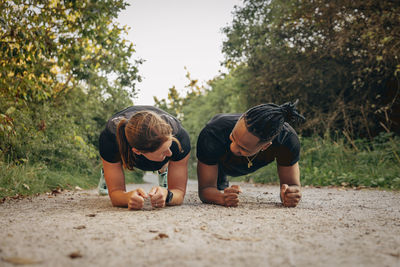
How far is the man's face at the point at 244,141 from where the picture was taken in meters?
2.68

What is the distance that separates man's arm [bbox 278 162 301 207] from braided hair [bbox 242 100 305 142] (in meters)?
0.57

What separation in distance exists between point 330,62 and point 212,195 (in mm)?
5929

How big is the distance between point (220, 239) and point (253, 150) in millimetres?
1181

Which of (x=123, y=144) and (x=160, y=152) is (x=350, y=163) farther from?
(x=123, y=144)

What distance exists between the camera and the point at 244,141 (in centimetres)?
271

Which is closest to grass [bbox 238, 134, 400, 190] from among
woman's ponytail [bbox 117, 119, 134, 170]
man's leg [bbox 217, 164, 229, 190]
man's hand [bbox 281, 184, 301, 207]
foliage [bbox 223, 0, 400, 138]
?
foliage [bbox 223, 0, 400, 138]

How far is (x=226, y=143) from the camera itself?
121 inches

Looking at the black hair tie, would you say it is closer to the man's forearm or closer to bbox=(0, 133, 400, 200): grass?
the man's forearm

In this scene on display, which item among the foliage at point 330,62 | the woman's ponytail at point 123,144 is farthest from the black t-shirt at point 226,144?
the foliage at point 330,62

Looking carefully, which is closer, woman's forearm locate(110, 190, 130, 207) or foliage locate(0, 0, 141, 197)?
woman's forearm locate(110, 190, 130, 207)

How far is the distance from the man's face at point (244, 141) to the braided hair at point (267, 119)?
1.6 inches

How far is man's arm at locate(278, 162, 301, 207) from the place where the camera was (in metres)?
2.97

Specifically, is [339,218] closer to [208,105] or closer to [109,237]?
[109,237]


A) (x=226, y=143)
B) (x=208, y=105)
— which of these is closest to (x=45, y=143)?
(x=226, y=143)
